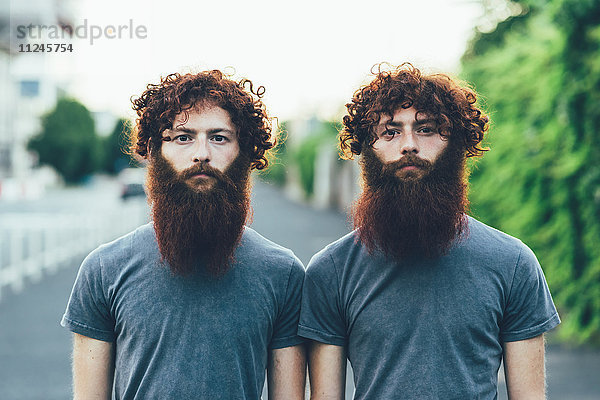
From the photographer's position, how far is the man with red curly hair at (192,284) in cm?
247

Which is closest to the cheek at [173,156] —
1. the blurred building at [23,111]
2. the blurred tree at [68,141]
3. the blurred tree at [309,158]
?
the blurred tree at [309,158]

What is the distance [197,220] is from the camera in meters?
2.59

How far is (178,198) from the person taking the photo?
8.57 ft

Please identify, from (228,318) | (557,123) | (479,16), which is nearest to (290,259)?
(228,318)

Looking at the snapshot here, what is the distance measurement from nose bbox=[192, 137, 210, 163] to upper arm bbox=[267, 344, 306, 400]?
0.73 m

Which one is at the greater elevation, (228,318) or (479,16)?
(479,16)

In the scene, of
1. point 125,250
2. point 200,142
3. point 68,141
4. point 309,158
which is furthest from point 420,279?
point 68,141

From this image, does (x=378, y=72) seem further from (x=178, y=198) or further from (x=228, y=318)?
(x=228, y=318)

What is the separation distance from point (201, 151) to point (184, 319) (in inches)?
22.9

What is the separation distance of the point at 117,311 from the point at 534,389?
1449 millimetres

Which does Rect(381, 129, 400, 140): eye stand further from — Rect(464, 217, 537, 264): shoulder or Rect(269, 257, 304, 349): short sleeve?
Rect(269, 257, 304, 349): short sleeve

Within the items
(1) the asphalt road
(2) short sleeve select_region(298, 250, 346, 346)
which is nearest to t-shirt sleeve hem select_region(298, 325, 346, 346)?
(2) short sleeve select_region(298, 250, 346, 346)

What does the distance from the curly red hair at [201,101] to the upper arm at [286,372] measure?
2.37ft

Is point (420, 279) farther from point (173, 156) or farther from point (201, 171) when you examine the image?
point (173, 156)
